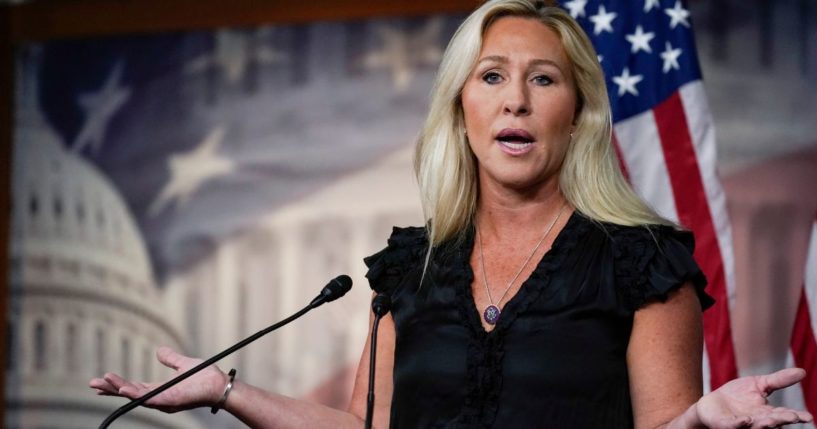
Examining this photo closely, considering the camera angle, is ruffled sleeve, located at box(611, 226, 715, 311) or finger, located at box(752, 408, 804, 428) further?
ruffled sleeve, located at box(611, 226, 715, 311)

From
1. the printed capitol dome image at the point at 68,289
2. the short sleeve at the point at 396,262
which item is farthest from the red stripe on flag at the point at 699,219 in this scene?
the printed capitol dome image at the point at 68,289

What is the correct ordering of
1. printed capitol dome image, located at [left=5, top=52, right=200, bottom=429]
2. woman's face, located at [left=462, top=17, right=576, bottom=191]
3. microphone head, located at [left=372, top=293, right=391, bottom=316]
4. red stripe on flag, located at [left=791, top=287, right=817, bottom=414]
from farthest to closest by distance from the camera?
1. printed capitol dome image, located at [left=5, top=52, right=200, bottom=429]
2. red stripe on flag, located at [left=791, top=287, right=817, bottom=414]
3. woman's face, located at [left=462, top=17, right=576, bottom=191]
4. microphone head, located at [left=372, top=293, right=391, bottom=316]

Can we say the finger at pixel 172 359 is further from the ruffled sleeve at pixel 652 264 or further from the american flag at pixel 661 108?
the american flag at pixel 661 108

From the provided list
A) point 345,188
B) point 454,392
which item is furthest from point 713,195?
point 345,188

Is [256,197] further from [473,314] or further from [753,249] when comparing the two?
[473,314]

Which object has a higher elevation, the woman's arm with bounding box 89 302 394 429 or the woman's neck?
the woman's neck

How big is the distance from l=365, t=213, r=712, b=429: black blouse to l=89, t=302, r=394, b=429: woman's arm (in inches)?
3.2

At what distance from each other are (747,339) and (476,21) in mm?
1897

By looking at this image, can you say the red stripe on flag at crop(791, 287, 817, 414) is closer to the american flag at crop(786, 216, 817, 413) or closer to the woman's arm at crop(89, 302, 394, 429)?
the american flag at crop(786, 216, 817, 413)

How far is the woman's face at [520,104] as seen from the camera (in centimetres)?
198

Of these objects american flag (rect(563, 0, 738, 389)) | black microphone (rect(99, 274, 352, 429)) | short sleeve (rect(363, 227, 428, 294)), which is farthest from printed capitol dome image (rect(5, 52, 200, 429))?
black microphone (rect(99, 274, 352, 429))

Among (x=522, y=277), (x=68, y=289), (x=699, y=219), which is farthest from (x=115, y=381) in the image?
(x=68, y=289)

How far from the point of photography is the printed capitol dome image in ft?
14.0

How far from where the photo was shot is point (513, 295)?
1.95 metres
